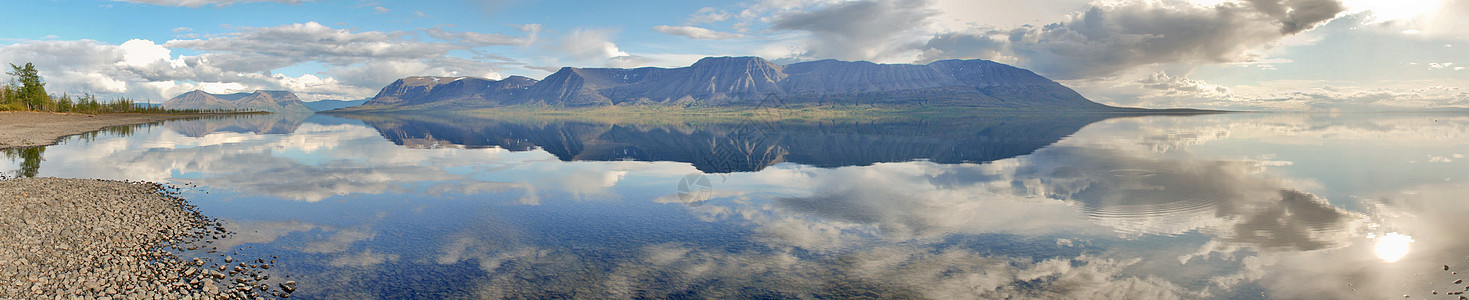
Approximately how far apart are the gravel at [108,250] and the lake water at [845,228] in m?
1.27

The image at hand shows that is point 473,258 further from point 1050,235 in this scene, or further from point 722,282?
point 1050,235

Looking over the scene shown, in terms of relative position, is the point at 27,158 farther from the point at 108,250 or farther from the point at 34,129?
the point at 34,129

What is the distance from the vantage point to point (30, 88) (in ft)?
503

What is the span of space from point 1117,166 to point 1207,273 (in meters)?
28.4

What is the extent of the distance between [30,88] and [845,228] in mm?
220290

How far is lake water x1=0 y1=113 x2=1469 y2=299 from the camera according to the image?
50.1 ft

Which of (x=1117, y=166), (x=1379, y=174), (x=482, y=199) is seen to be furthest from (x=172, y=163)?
(x=1379, y=174)

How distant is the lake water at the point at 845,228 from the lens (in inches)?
601

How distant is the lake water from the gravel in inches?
49.8

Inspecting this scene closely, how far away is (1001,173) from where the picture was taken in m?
37.9

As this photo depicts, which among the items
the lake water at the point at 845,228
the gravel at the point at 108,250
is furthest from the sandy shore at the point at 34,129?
the gravel at the point at 108,250

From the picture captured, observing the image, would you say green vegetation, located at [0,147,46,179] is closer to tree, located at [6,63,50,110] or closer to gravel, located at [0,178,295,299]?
gravel, located at [0,178,295,299]

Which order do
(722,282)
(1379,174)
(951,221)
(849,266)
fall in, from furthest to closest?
(1379,174)
(951,221)
(849,266)
(722,282)

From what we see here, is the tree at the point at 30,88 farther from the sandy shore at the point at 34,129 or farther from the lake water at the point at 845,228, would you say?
the lake water at the point at 845,228
